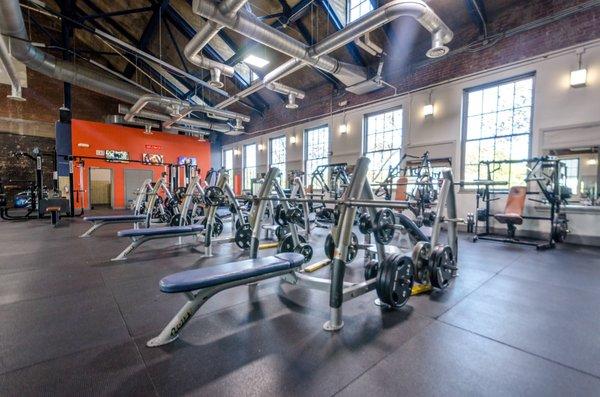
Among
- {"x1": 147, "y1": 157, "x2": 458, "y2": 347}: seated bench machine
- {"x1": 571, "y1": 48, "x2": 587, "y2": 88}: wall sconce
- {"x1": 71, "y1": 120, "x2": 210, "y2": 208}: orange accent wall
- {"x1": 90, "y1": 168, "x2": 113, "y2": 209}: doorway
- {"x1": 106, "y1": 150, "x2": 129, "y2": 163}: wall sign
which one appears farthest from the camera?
{"x1": 90, "y1": 168, "x2": 113, "y2": 209}: doorway

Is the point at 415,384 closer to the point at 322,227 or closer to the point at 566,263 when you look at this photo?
the point at 566,263

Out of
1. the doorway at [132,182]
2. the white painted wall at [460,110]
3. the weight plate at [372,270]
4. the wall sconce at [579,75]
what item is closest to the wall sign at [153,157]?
the doorway at [132,182]

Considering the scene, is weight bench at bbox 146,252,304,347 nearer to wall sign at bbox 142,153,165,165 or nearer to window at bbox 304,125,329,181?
window at bbox 304,125,329,181

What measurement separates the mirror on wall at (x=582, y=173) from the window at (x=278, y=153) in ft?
26.5

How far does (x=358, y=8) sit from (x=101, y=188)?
42.9 ft

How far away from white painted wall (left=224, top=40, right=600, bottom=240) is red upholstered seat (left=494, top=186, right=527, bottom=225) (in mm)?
649

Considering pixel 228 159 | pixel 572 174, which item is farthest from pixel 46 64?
pixel 572 174

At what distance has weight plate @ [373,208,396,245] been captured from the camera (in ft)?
7.16

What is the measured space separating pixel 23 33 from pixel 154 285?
7.66 metres

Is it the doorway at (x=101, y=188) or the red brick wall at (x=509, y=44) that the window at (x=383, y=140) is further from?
the doorway at (x=101, y=188)

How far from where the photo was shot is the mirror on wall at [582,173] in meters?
4.62

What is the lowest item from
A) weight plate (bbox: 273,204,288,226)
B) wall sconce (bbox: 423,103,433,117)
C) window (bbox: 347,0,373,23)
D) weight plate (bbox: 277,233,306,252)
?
weight plate (bbox: 277,233,306,252)

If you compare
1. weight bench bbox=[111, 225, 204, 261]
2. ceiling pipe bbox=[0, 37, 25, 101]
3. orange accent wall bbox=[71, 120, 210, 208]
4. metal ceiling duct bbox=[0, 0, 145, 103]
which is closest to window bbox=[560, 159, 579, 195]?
weight bench bbox=[111, 225, 204, 261]

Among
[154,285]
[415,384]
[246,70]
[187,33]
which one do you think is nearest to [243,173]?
[246,70]
